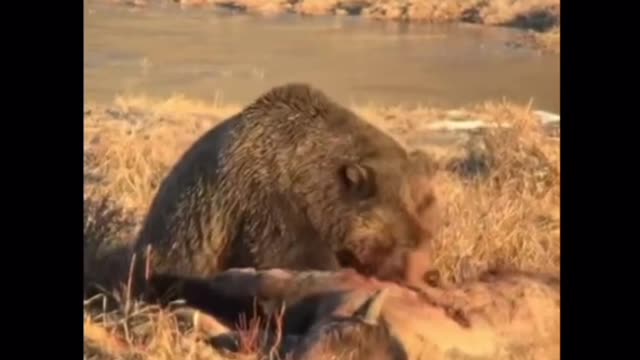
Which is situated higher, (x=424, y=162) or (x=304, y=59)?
(x=304, y=59)

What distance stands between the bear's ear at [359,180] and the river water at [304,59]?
16cm

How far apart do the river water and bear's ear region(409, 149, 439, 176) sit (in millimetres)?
116

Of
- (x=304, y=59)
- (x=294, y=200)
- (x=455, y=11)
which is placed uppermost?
(x=455, y=11)

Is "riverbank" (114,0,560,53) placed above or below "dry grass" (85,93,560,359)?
above

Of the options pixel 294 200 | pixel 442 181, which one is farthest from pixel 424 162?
pixel 294 200

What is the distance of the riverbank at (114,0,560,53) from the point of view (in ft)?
7.97

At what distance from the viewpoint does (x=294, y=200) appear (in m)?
2.36

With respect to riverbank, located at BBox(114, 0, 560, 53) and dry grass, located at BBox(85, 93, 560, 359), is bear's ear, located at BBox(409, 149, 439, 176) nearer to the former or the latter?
dry grass, located at BBox(85, 93, 560, 359)

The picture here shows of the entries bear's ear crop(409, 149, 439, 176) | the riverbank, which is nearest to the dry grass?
bear's ear crop(409, 149, 439, 176)

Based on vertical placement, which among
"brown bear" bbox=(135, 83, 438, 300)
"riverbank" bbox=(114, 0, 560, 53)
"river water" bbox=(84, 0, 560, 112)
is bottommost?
"brown bear" bbox=(135, 83, 438, 300)

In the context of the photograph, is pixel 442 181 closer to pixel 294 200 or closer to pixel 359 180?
pixel 359 180

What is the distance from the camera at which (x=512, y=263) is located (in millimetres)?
2396

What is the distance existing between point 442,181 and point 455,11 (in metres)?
0.38
